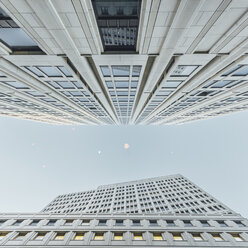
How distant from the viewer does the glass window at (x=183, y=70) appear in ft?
44.4

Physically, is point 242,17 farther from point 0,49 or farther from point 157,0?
point 0,49

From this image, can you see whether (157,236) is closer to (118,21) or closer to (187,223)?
(187,223)

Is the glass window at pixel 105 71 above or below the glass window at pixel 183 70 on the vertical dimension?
above

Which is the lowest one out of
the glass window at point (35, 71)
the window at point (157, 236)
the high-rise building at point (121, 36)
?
the window at point (157, 236)

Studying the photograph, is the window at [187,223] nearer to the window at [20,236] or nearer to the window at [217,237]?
the window at [217,237]

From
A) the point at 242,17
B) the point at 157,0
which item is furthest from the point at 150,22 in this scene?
the point at 242,17

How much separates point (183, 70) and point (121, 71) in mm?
6233

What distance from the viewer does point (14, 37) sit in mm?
9453

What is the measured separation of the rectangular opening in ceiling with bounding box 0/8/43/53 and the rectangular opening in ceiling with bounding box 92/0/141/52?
4.80 m

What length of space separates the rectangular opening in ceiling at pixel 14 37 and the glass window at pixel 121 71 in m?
6.70

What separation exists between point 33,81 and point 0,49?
6162 mm

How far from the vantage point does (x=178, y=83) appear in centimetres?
1834

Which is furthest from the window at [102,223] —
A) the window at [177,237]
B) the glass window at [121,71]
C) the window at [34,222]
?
the glass window at [121,71]

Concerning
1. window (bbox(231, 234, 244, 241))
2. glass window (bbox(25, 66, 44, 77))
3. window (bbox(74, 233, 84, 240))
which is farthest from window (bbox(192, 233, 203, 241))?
glass window (bbox(25, 66, 44, 77))
